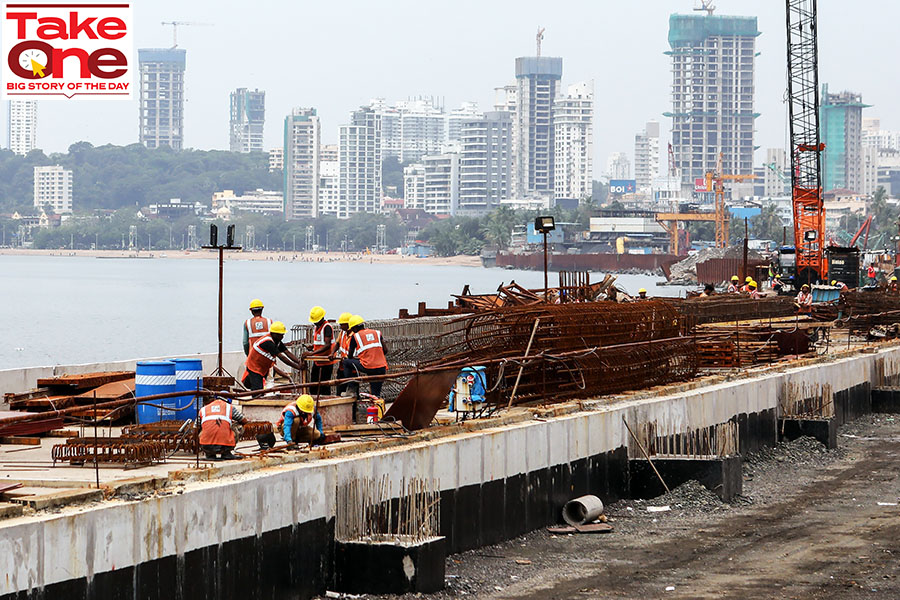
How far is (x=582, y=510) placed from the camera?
1766 cm

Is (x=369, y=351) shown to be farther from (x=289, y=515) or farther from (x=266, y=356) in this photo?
(x=289, y=515)

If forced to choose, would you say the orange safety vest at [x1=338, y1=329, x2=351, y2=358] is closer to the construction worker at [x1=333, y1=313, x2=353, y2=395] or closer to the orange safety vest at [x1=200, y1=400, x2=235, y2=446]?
the construction worker at [x1=333, y1=313, x2=353, y2=395]

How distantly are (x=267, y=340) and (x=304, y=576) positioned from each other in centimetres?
570

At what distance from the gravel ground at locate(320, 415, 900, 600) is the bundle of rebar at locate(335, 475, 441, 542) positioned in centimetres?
63

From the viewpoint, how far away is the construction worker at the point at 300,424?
1459 cm

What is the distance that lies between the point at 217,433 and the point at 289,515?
3.82 feet

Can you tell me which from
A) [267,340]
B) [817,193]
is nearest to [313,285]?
[817,193]

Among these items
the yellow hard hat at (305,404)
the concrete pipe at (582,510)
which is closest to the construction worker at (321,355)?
the yellow hard hat at (305,404)

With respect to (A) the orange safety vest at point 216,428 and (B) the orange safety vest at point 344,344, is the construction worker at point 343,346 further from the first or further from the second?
(A) the orange safety vest at point 216,428

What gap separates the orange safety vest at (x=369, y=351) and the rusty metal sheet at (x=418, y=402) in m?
2.03

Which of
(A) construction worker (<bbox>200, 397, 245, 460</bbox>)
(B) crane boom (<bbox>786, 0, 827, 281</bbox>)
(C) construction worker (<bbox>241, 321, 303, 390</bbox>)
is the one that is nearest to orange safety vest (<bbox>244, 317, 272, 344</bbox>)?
(C) construction worker (<bbox>241, 321, 303, 390</bbox>)

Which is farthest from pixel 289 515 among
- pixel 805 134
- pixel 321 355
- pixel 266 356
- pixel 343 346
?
pixel 805 134

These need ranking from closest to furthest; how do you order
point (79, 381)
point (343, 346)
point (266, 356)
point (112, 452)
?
point (112, 452), point (266, 356), point (79, 381), point (343, 346)

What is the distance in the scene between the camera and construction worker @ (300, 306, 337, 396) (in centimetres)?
1878
